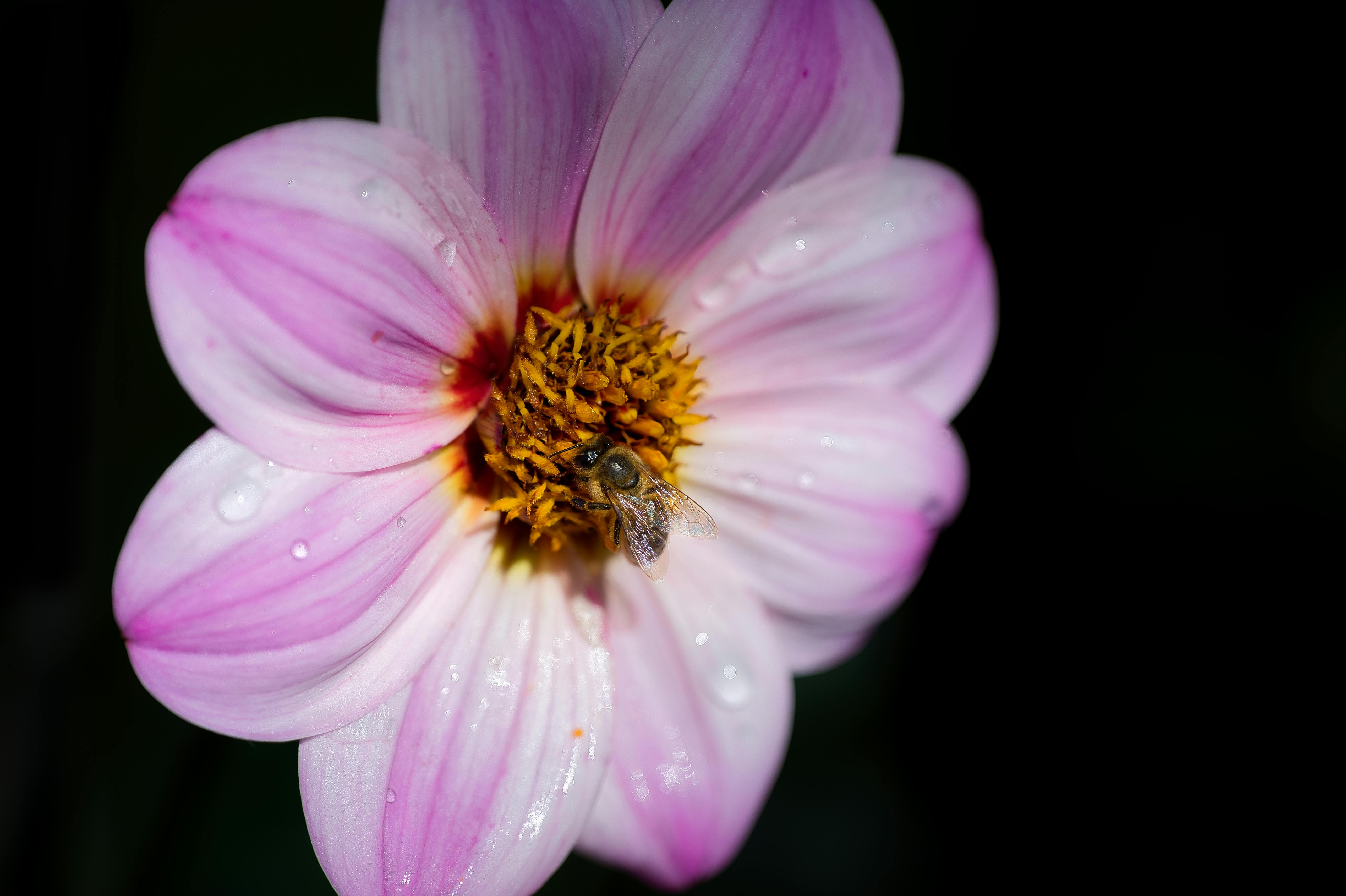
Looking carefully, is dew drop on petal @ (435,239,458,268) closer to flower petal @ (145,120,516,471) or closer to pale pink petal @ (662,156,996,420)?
flower petal @ (145,120,516,471)

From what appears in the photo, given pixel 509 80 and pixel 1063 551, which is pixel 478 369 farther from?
pixel 1063 551

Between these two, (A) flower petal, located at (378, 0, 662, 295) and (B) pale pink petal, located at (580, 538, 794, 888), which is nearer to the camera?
(A) flower petal, located at (378, 0, 662, 295)

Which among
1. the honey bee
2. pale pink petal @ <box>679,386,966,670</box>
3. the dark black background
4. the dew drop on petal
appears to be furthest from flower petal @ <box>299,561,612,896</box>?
the dark black background

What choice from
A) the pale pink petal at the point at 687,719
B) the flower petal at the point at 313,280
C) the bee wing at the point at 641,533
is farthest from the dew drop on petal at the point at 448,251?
the pale pink petal at the point at 687,719

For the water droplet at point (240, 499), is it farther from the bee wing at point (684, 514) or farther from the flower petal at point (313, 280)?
the bee wing at point (684, 514)

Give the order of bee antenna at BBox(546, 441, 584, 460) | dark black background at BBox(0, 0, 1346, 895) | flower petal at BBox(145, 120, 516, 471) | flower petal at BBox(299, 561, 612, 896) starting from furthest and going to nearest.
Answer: dark black background at BBox(0, 0, 1346, 895), bee antenna at BBox(546, 441, 584, 460), flower petal at BBox(299, 561, 612, 896), flower petal at BBox(145, 120, 516, 471)

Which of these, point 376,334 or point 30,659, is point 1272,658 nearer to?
point 376,334

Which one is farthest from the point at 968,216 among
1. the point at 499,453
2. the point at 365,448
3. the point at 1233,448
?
the point at 1233,448
